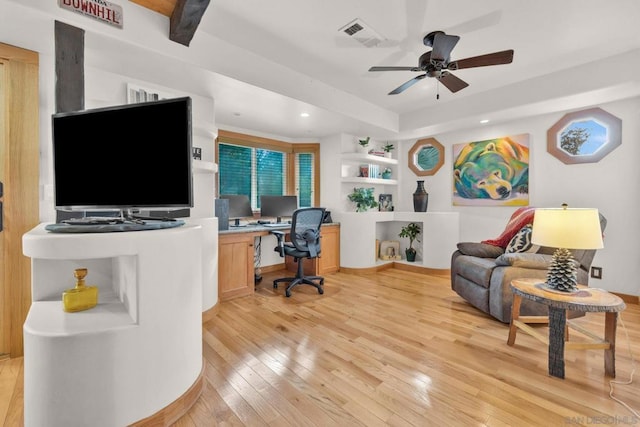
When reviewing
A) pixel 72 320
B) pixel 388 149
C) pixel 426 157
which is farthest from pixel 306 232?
pixel 426 157

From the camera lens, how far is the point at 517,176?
3836 millimetres

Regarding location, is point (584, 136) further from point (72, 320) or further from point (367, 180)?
point (72, 320)

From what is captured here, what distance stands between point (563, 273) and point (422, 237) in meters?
2.76

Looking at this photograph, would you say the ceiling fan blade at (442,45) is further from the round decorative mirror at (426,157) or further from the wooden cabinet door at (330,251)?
the wooden cabinet door at (330,251)

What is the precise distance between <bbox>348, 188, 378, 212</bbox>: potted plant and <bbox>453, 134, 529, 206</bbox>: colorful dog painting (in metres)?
1.31

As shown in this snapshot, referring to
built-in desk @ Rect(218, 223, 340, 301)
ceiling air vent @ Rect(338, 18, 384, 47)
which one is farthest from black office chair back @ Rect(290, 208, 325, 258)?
ceiling air vent @ Rect(338, 18, 384, 47)

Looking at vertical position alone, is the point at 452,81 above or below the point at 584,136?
above

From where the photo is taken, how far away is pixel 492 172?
4.02 meters

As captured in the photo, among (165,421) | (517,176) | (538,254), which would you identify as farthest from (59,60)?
(517,176)

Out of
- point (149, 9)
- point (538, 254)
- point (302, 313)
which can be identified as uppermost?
point (149, 9)

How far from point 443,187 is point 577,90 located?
6.49ft

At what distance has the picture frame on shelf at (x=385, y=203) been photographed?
4992 millimetres

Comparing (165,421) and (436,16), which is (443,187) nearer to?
(436,16)

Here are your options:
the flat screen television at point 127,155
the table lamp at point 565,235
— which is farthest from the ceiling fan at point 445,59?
the flat screen television at point 127,155
